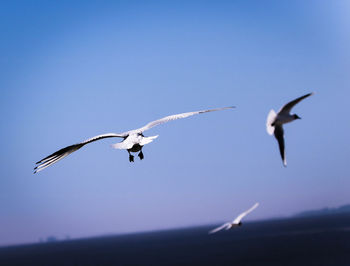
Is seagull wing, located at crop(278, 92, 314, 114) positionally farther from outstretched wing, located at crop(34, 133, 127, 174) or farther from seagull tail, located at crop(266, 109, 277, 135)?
outstretched wing, located at crop(34, 133, 127, 174)

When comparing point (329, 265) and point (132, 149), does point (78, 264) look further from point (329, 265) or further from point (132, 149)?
point (132, 149)

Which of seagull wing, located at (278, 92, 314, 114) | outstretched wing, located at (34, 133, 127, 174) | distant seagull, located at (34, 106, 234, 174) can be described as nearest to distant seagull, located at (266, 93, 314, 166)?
seagull wing, located at (278, 92, 314, 114)

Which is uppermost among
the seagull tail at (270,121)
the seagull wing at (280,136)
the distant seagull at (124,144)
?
the distant seagull at (124,144)

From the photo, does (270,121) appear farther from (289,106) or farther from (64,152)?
(64,152)

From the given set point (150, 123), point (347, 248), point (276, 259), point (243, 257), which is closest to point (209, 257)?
point (243, 257)

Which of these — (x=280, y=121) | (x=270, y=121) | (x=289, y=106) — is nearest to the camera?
(x=289, y=106)

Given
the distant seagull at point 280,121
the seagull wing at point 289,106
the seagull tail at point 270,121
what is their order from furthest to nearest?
the seagull tail at point 270,121, the distant seagull at point 280,121, the seagull wing at point 289,106

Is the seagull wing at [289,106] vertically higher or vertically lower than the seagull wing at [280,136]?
higher

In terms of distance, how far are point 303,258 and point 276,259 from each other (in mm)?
6755

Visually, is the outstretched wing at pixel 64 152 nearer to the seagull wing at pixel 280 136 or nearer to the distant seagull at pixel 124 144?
the distant seagull at pixel 124 144

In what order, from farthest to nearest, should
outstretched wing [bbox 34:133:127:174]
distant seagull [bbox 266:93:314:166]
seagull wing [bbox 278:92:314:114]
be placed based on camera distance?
outstretched wing [bbox 34:133:127:174] < distant seagull [bbox 266:93:314:166] < seagull wing [bbox 278:92:314:114]

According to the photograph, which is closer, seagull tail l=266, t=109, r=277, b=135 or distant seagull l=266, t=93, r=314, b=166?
distant seagull l=266, t=93, r=314, b=166

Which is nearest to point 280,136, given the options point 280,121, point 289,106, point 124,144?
point 280,121

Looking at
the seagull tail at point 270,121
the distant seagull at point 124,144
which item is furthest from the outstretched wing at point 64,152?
the seagull tail at point 270,121
